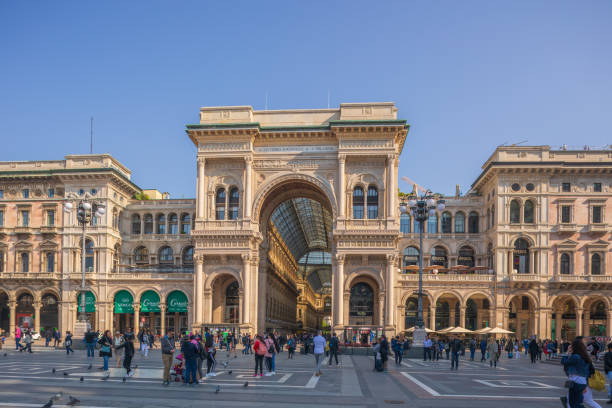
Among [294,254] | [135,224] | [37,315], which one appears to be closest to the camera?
[37,315]

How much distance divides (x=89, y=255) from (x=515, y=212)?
45475 millimetres

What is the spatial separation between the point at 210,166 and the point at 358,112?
49.5ft

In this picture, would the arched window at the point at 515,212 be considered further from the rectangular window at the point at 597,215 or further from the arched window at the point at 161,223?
the arched window at the point at 161,223

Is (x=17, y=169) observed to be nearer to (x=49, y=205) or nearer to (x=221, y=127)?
(x=49, y=205)

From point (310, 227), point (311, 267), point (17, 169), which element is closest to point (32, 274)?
point (17, 169)

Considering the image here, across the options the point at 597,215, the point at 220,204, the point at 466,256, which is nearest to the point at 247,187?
the point at 220,204

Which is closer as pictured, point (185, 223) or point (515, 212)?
point (515, 212)

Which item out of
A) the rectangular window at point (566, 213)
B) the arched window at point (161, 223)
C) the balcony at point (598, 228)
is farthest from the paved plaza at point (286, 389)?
the arched window at point (161, 223)

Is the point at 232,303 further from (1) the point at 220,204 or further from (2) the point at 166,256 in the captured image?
(2) the point at 166,256

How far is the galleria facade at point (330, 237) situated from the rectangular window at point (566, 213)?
207 mm

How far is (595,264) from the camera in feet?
200

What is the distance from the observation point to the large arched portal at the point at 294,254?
204 ft

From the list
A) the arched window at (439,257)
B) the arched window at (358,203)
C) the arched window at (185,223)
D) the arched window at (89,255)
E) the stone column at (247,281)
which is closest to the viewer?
the stone column at (247,281)

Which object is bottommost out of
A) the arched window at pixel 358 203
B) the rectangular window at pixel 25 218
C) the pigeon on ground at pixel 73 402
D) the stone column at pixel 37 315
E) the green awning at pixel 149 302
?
the stone column at pixel 37 315
